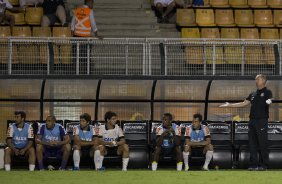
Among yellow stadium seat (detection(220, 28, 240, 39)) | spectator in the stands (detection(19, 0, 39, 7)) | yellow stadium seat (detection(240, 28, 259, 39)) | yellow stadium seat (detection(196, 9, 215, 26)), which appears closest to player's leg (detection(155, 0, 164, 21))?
yellow stadium seat (detection(196, 9, 215, 26))

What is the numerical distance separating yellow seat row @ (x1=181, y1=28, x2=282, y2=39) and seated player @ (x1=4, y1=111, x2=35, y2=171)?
6.78 meters

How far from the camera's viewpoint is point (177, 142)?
67.5ft

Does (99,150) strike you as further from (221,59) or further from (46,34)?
(46,34)

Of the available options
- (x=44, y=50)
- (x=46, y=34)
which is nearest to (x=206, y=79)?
(x=44, y=50)

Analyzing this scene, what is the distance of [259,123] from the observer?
20.2m

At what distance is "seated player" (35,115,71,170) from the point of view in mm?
20391

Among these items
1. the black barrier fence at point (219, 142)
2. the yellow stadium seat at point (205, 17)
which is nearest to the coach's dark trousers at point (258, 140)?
the black barrier fence at point (219, 142)

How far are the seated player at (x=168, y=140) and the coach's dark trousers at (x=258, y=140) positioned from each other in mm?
1390

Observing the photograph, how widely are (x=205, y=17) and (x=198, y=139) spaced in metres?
6.84

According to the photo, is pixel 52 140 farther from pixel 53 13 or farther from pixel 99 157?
pixel 53 13

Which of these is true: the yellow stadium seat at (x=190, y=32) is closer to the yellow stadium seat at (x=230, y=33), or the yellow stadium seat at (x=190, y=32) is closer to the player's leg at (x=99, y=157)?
the yellow stadium seat at (x=230, y=33)

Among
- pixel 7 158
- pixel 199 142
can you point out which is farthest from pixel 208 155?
pixel 7 158

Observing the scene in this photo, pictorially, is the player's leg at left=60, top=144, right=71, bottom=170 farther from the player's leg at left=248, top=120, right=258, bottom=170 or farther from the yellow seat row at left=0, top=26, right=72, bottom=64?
the player's leg at left=248, top=120, right=258, bottom=170

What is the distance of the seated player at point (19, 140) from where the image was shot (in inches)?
798
